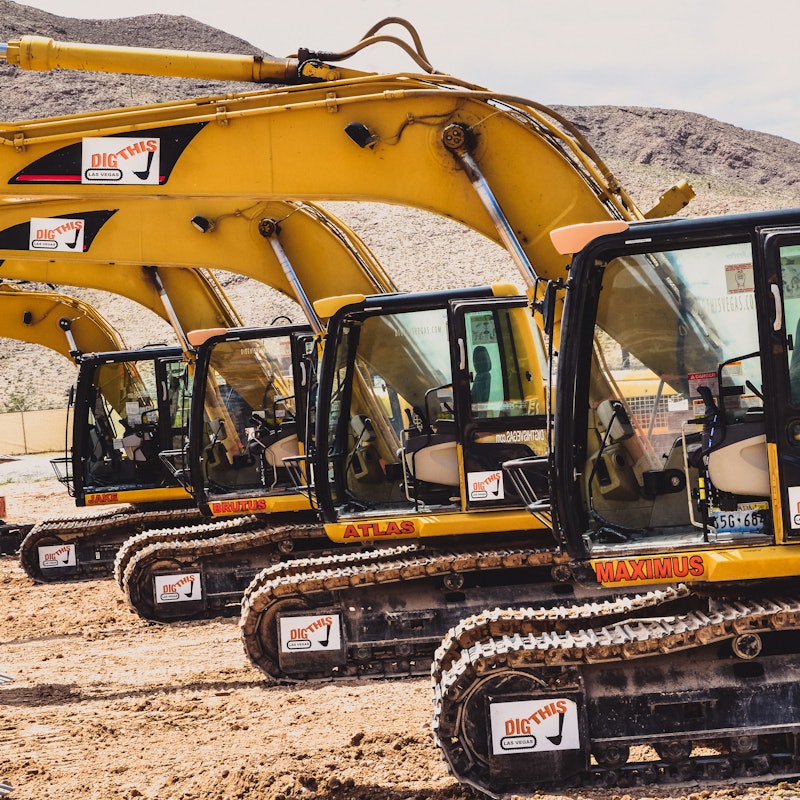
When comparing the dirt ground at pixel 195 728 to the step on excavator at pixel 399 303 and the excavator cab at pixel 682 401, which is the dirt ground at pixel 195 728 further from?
the excavator cab at pixel 682 401

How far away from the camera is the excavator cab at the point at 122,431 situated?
13500 millimetres

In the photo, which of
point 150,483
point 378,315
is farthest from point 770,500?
point 150,483

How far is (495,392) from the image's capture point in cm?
792

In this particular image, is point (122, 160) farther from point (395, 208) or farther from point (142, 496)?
point (395, 208)

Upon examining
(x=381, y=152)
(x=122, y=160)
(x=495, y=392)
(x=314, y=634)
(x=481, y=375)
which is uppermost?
(x=122, y=160)

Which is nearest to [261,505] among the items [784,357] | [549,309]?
[549,309]

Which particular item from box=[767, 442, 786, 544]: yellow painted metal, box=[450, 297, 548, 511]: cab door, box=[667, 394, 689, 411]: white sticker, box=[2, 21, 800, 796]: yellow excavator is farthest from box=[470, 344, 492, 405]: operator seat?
box=[767, 442, 786, 544]: yellow painted metal

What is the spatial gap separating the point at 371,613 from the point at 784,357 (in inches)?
152

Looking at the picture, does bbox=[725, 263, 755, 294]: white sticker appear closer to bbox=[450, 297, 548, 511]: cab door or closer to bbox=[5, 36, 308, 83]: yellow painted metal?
bbox=[450, 297, 548, 511]: cab door

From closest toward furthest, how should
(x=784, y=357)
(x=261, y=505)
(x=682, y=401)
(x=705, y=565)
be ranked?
(x=784, y=357)
(x=705, y=565)
(x=682, y=401)
(x=261, y=505)

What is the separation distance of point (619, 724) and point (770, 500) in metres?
1.22

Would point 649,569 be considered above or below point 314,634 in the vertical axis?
above

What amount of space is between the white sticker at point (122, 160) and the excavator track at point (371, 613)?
2889 mm

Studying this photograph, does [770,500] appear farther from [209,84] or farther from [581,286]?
[209,84]
